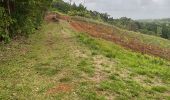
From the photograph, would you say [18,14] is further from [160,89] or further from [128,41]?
[160,89]

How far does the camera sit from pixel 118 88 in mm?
16562

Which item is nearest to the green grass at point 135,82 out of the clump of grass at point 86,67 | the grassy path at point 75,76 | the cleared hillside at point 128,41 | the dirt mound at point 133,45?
the grassy path at point 75,76

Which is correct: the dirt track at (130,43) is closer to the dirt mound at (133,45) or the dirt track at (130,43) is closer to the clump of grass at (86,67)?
the dirt mound at (133,45)

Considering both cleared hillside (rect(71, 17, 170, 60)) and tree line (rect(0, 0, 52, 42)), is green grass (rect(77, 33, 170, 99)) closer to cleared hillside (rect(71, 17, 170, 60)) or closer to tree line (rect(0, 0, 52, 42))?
tree line (rect(0, 0, 52, 42))

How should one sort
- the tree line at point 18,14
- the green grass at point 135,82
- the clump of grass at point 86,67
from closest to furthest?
the green grass at point 135,82
the clump of grass at point 86,67
the tree line at point 18,14

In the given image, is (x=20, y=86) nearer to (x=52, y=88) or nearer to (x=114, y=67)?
(x=52, y=88)

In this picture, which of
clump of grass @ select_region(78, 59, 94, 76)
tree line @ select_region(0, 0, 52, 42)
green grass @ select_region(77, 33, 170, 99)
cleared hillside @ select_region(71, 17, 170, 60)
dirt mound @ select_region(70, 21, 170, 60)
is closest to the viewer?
green grass @ select_region(77, 33, 170, 99)

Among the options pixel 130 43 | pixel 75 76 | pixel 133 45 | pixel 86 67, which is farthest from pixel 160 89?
Result: pixel 130 43

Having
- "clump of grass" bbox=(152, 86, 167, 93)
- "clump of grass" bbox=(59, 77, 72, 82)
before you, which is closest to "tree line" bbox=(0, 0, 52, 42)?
"clump of grass" bbox=(59, 77, 72, 82)

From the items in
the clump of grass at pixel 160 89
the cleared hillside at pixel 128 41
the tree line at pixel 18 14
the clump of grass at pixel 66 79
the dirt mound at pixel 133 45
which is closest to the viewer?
the clump of grass at pixel 160 89

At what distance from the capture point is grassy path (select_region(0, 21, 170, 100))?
15.9 metres

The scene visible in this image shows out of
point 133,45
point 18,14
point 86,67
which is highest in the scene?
point 18,14

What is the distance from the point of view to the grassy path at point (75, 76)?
15.9 meters

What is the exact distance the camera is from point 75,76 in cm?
1848
